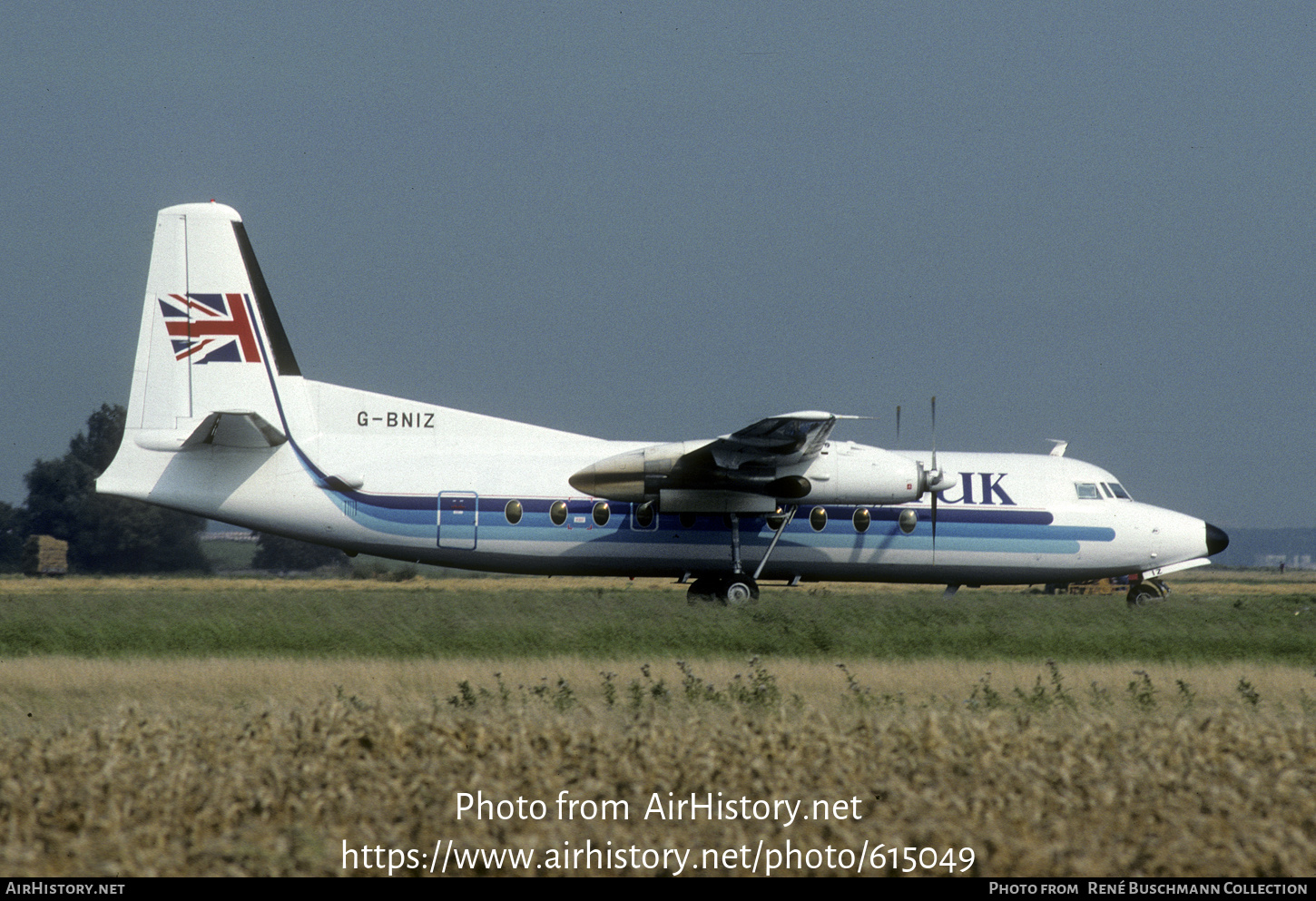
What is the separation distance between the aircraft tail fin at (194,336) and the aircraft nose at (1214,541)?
55.0 ft

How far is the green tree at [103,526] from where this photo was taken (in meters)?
42.2

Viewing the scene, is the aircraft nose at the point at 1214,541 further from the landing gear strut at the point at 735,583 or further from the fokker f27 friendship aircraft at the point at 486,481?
the landing gear strut at the point at 735,583

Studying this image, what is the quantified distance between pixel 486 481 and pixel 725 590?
4.51 metres

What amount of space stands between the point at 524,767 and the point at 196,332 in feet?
48.1

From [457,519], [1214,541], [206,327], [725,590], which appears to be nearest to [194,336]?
[206,327]

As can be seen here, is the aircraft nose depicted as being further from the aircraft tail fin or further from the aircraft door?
the aircraft tail fin

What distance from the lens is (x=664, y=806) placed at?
21.1ft

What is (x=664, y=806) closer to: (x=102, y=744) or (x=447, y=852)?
(x=447, y=852)

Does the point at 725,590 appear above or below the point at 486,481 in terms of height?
below

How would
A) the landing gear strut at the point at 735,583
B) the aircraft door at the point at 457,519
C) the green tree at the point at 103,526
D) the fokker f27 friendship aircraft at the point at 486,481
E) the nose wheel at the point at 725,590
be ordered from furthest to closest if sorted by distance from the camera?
1. the green tree at the point at 103,526
2. the nose wheel at the point at 725,590
3. the landing gear strut at the point at 735,583
4. the aircraft door at the point at 457,519
5. the fokker f27 friendship aircraft at the point at 486,481

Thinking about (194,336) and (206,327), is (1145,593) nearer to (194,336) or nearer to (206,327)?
(206,327)

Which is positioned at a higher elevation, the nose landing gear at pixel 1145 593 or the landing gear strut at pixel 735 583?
the landing gear strut at pixel 735 583

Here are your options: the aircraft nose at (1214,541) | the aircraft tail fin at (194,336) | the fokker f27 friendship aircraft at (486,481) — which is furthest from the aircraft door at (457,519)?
the aircraft nose at (1214,541)

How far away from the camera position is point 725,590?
20.9 meters
